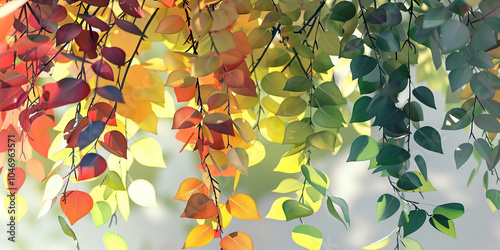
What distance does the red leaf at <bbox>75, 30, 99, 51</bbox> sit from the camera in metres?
0.33

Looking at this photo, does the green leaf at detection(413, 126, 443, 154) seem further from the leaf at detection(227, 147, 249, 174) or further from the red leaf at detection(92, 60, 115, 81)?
the red leaf at detection(92, 60, 115, 81)

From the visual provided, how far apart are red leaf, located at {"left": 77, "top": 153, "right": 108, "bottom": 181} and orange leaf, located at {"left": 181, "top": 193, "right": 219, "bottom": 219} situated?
0.08 metres

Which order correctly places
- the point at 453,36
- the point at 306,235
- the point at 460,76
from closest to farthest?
1. the point at 453,36
2. the point at 460,76
3. the point at 306,235

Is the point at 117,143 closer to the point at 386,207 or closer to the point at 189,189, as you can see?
the point at 189,189

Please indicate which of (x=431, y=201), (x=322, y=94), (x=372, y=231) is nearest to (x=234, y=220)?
(x=372, y=231)

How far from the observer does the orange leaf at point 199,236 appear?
1.29ft

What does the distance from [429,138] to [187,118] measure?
218mm

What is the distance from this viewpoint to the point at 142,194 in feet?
1.61

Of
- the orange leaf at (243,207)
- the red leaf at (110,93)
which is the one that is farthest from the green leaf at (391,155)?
the red leaf at (110,93)

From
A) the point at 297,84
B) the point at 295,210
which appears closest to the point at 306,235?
the point at 295,210

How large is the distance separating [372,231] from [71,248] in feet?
2.34

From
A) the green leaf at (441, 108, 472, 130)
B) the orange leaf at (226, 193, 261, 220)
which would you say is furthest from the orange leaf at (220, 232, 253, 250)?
the green leaf at (441, 108, 472, 130)

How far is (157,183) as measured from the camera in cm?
105

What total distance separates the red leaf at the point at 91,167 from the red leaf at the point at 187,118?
7 cm
